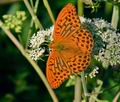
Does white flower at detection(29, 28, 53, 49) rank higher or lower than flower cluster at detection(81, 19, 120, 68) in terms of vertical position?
higher

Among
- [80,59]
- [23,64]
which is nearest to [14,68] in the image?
[23,64]

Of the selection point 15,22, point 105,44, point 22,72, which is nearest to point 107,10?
point 22,72

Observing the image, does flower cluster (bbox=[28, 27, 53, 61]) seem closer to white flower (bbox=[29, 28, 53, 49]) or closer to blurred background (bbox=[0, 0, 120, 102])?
white flower (bbox=[29, 28, 53, 49])

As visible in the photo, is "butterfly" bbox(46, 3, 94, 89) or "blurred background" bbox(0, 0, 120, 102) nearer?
"butterfly" bbox(46, 3, 94, 89)

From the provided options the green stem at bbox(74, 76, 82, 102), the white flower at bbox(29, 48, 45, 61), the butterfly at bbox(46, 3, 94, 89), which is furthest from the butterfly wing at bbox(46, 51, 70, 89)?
the green stem at bbox(74, 76, 82, 102)

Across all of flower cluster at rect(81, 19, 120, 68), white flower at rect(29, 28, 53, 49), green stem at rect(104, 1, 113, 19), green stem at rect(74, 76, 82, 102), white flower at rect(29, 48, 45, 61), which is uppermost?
white flower at rect(29, 28, 53, 49)

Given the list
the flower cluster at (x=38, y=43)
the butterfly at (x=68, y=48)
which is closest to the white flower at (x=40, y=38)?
the flower cluster at (x=38, y=43)

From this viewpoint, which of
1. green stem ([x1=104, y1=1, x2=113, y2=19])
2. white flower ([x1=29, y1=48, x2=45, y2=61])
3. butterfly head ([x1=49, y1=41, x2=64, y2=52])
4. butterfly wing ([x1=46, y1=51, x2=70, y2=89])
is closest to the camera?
butterfly wing ([x1=46, y1=51, x2=70, y2=89])
